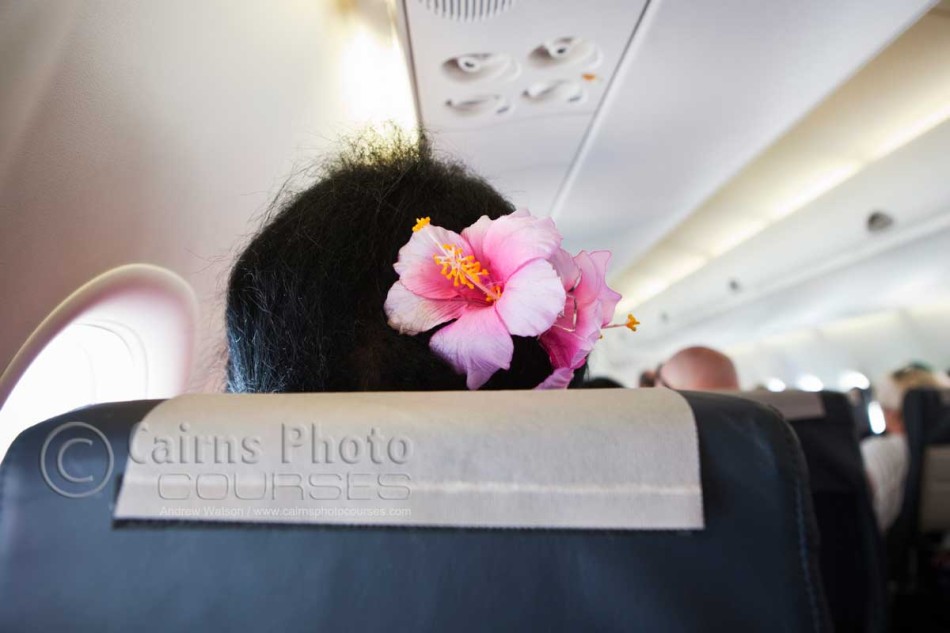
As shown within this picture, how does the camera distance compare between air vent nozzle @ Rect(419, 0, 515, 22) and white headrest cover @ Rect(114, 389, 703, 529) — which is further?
air vent nozzle @ Rect(419, 0, 515, 22)

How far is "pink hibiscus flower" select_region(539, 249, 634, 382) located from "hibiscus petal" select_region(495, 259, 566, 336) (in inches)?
2.7

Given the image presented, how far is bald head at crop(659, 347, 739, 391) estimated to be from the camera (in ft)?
9.41

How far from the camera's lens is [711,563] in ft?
1.47

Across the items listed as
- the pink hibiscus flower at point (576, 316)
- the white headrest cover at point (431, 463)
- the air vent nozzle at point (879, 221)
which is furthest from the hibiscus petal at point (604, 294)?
the air vent nozzle at point (879, 221)

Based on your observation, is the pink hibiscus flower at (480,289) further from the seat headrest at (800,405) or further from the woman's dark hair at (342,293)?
the seat headrest at (800,405)

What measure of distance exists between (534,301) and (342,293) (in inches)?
Result: 10.0

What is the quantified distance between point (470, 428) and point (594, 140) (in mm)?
3640

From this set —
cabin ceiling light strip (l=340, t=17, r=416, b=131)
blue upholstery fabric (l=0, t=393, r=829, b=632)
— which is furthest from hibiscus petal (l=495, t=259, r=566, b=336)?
cabin ceiling light strip (l=340, t=17, r=416, b=131)

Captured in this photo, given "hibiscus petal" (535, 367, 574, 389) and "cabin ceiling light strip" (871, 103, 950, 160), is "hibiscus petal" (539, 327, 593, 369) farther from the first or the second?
"cabin ceiling light strip" (871, 103, 950, 160)

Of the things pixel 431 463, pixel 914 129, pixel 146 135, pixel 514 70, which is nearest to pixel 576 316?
pixel 431 463

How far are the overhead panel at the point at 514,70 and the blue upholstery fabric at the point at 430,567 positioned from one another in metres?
1.65

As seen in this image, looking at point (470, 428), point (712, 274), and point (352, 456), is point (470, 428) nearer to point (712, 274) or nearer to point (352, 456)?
point (352, 456)

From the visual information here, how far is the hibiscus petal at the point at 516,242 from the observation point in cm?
75

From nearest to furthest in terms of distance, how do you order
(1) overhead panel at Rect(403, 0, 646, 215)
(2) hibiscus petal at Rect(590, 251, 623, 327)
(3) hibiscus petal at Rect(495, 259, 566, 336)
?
1. (3) hibiscus petal at Rect(495, 259, 566, 336)
2. (2) hibiscus petal at Rect(590, 251, 623, 327)
3. (1) overhead panel at Rect(403, 0, 646, 215)
